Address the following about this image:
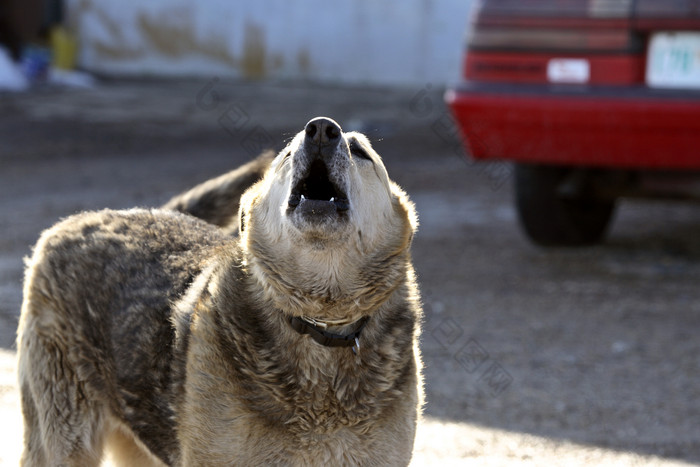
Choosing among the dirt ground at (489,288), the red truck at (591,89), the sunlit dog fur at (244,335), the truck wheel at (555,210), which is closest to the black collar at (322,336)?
the sunlit dog fur at (244,335)

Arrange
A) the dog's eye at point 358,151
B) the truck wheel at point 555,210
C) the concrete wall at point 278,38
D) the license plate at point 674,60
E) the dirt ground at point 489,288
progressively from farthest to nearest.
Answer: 1. the concrete wall at point 278,38
2. the truck wheel at point 555,210
3. the license plate at point 674,60
4. the dirt ground at point 489,288
5. the dog's eye at point 358,151

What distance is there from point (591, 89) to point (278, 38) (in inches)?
499

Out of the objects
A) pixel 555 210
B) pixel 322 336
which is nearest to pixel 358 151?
pixel 322 336

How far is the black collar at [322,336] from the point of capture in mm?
3012

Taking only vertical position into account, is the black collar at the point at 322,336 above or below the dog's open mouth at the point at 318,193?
below

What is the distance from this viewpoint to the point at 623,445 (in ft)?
13.8

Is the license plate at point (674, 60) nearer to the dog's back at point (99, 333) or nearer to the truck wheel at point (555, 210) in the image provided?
the truck wheel at point (555, 210)

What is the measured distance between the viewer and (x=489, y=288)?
6.38 meters

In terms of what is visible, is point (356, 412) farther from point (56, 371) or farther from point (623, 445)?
point (623, 445)

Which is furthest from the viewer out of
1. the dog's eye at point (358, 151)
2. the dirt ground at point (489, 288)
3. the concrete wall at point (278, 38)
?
the concrete wall at point (278, 38)

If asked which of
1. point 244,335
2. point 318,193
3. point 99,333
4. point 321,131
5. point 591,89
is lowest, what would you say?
point 591,89

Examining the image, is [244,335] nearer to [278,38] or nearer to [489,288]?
[489,288]

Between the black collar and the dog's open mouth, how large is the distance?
36 cm

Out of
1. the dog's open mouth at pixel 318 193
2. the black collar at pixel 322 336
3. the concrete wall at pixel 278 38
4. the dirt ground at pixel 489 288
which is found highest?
the dog's open mouth at pixel 318 193
